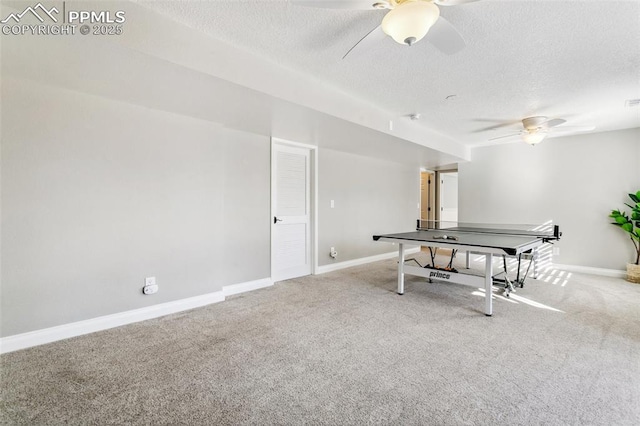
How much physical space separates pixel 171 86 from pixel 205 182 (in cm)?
114

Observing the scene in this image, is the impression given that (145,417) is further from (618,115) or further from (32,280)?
(618,115)

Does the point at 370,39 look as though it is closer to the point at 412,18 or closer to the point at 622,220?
the point at 412,18

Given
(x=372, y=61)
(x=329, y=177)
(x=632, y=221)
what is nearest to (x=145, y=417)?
(x=372, y=61)

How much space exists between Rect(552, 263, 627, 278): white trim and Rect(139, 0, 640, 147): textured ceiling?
2.41 meters

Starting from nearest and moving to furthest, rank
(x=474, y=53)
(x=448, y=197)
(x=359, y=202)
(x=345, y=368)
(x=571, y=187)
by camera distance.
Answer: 1. (x=345, y=368)
2. (x=474, y=53)
3. (x=571, y=187)
4. (x=359, y=202)
5. (x=448, y=197)

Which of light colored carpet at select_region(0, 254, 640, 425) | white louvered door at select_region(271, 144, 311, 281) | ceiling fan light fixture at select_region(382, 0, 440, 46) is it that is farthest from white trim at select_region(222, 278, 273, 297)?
ceiling fan light fixture at select_region(382, 0, 440, 46)

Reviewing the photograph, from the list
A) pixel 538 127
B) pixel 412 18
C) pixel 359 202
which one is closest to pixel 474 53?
pixel 412 18

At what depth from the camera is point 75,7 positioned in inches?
61.6

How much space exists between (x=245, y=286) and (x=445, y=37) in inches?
128

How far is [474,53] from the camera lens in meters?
2.25

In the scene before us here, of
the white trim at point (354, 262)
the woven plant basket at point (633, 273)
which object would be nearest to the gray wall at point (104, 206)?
the white trim at point (354, 262)

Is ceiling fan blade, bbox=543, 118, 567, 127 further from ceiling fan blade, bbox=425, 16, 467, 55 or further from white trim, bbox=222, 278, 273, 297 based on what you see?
white trim, bbox=222, 278, 273, 297

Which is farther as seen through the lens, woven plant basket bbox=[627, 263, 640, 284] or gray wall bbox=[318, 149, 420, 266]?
gray wall bbox=[318, 149, 420, 266]

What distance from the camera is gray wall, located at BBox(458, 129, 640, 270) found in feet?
14.3
